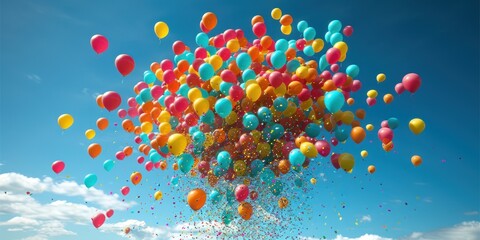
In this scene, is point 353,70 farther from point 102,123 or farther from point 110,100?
point 102,123

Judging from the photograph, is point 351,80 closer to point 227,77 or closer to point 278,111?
point 278,111

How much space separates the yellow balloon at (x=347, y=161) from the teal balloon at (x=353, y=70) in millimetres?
1728

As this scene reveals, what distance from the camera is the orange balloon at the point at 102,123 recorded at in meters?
6.95

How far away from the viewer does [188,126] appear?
596 cm

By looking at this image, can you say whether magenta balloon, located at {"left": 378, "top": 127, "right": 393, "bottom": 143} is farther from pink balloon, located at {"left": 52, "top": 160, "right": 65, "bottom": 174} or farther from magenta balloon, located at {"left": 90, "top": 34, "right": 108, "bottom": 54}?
pink balloon, located at {"left": 52, "top": 160, "right": 65, "bottom": 174}

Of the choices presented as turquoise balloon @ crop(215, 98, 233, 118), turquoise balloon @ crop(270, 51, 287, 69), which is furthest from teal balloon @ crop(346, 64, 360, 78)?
turquoise balloon @ crop(215, 98, 233, 118)

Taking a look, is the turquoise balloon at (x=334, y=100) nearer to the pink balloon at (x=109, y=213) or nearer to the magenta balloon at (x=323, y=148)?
the magenta balloon at (x=323, y=148)

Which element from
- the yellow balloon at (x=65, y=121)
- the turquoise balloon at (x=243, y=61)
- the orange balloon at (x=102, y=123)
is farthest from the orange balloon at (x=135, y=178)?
the turquoise balloon at (x=243, y=61)

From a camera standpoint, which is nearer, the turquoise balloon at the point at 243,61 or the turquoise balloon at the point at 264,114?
the turquoise balloon at the point at 264,114

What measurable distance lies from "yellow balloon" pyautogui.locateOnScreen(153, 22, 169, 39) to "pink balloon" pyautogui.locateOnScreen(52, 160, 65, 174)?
135 inches

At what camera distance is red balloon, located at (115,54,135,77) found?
5805 millimetres

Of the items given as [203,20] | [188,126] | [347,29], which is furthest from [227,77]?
[347,29]

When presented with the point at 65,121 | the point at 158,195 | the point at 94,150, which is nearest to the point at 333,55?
the point at 158,195

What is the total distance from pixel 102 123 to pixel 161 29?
2392 mm
